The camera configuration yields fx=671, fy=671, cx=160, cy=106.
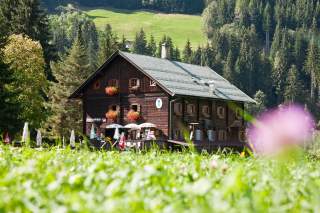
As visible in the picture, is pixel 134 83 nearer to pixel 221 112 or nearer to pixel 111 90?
pixel 111 90

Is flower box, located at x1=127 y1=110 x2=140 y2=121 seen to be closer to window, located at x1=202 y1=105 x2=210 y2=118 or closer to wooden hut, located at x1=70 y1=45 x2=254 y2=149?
wooden hut, located at x1=70 y1=45 x2=254 y2=149

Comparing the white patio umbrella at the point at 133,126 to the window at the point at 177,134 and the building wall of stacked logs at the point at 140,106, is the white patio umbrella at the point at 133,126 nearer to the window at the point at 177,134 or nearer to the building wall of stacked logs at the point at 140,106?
the building wall of stacked logs at the point at 140,106

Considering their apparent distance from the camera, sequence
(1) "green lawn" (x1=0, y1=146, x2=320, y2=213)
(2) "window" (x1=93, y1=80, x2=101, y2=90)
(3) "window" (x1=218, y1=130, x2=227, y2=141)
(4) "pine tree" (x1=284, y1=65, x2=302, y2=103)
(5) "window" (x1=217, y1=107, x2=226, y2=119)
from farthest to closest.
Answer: (4) "pine tree" (x1=284, y1=65, x2=302, y2=103), (3) "window" (x1=218, y1=130, x2=227, y2=141), (5) "window" (x1=217, y1=107, x2=226, y2=119), (2) "window" (x1=93, y1=80, x2=101, y2=90), (1) "green lawn" (x1=0, y1=146, x2=320, y2=213)

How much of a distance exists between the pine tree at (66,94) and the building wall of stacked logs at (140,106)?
6.09m

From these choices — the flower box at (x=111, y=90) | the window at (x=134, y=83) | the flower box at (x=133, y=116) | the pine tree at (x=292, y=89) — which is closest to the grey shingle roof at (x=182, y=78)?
the window at (x=134, y=83)

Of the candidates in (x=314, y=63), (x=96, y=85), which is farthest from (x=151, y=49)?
(x=96, y=85)

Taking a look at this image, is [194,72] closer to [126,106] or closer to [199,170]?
[126,106]

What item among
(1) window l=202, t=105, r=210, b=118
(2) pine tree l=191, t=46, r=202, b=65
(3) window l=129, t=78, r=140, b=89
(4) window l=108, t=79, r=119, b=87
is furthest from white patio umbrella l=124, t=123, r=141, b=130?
(2) pine tree l=191, t=46, r=202, b=65

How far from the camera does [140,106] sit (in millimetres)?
46344

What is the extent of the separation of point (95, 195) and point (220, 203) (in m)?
0.96

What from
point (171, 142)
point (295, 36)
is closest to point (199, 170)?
point (171, 142)

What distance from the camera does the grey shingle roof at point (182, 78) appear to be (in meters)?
44.9

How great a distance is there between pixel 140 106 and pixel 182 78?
370cm

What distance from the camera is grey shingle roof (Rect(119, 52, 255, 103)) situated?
147ft
